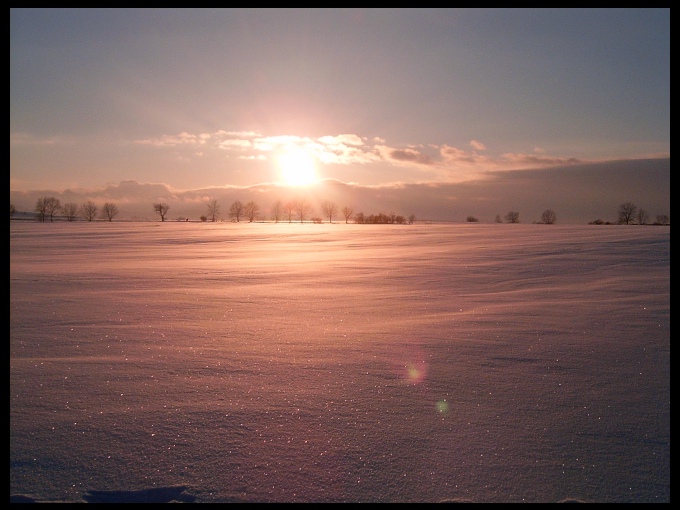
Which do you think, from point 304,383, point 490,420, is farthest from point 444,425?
point 304,383

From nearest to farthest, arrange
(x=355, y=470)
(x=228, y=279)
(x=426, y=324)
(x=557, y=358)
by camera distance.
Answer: (x=355, y=470) < (x=557, y=358) < (x=426, y=324) < (x=228, y=279)

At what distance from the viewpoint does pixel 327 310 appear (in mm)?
4285

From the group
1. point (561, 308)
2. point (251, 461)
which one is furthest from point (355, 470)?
point (561, 308)

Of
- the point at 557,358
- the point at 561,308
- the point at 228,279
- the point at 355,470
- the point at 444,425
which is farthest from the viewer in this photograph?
the point at 228,279

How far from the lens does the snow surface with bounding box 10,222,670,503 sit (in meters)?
1.62

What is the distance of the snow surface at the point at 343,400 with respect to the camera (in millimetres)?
1624

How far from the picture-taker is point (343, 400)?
2205 mm

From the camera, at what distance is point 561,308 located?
4.20 metres

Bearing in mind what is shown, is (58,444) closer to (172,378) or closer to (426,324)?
(172,378)

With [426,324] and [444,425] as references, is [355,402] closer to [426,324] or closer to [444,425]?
[444,425]

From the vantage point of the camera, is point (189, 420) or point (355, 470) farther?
point (189, 420)

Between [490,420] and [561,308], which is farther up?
[561,308]

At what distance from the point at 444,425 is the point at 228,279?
521 centimetres

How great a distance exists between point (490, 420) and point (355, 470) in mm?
820
